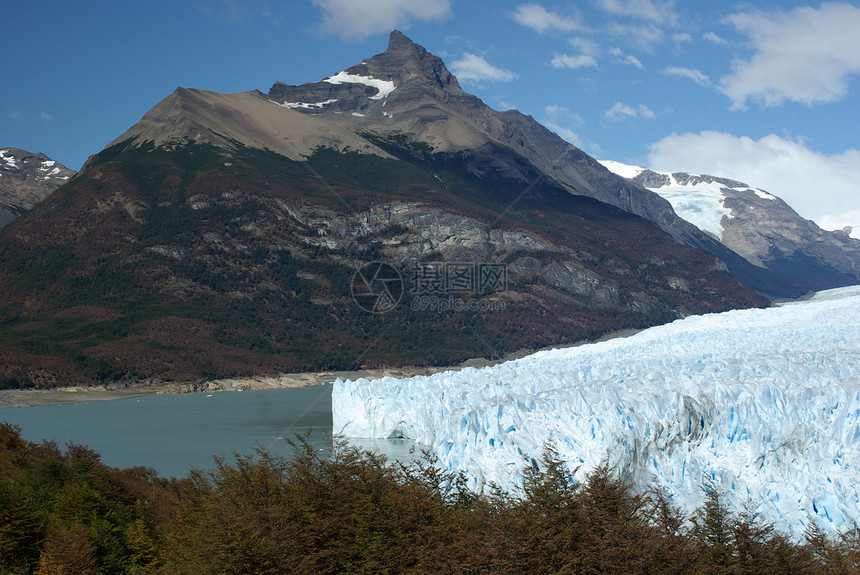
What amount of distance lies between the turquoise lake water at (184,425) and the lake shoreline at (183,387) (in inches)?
117

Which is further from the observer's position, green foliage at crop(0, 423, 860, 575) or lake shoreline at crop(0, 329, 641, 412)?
lake shoreline at crop(0, 329, 641, 412)

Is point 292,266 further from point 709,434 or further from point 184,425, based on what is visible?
point 709,434

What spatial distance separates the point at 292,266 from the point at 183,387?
47.1 metres

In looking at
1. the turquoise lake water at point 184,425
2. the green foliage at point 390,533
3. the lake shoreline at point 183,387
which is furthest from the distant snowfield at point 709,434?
the lake shoreline at point 183,387

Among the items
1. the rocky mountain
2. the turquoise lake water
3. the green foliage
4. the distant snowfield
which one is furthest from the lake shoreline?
the green foliage

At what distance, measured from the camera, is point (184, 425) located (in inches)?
2594

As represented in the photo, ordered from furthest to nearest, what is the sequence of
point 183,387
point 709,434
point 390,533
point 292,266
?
point 292,266, point 183,387, point 709,434, point 390,533

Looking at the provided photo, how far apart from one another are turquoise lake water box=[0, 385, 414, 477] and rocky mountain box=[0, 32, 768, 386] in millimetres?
16868

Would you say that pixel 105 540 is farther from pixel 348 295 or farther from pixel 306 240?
pixel 306 240

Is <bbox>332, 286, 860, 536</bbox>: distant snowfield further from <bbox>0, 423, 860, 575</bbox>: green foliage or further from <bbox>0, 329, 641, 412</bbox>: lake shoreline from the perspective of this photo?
<bbox>0, 329, 641, 412</bbox>: lake shoreline

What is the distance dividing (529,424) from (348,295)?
390 feet

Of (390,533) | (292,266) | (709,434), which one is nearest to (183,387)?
(292,266)

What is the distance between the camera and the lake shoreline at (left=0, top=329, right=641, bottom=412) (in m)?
88.5

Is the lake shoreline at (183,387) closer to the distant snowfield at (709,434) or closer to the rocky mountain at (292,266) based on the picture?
the rocky mountain at (292,266)
